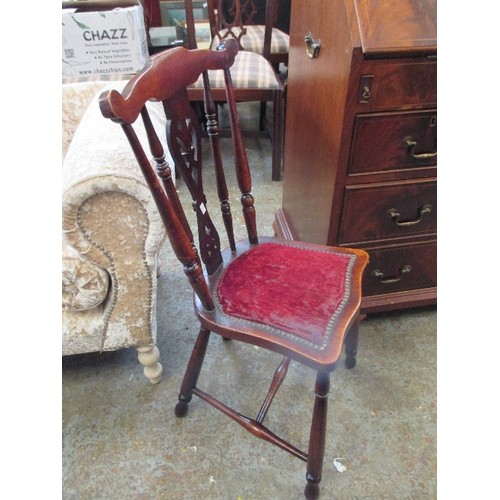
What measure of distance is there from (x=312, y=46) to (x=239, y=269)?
68 centimetres

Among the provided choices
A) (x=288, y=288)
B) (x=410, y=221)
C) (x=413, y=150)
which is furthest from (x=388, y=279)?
(x=288, y=288)

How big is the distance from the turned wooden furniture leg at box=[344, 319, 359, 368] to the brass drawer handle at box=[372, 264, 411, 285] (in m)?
0.22

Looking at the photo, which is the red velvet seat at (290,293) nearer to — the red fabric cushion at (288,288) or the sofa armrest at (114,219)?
the red fabric cushion at (288,288)

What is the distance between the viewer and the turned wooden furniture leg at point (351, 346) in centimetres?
123

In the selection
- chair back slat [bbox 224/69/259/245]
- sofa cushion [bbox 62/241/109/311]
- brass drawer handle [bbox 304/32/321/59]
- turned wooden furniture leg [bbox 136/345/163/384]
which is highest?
brass drawer handle [bbox 304/32/321/59]

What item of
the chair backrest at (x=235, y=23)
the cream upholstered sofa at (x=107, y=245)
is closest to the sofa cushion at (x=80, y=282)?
the cream upholstered sofa at (x=107, y=245)

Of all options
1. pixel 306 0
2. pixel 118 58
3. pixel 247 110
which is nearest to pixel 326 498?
pixel 306 0

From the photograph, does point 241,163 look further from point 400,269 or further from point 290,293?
point 400,269

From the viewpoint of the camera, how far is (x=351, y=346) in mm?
1277

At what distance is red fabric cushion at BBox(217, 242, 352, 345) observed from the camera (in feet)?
2.80

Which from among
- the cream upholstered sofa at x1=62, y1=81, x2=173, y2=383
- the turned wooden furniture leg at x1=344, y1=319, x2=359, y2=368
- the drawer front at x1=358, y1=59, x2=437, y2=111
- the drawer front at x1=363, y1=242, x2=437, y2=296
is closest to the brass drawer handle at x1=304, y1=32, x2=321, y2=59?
the drawer front at x1=358, y1=59, x2=437, y2=111

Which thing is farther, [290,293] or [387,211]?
[387,211]

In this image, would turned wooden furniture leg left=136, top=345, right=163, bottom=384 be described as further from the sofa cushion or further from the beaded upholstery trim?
the sofa cushion

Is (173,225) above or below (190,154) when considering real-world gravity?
below
